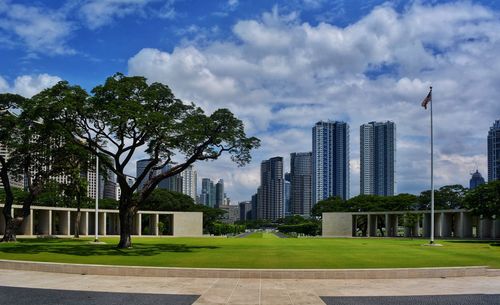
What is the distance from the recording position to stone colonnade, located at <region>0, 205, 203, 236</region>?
209 ft

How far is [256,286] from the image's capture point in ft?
51.3

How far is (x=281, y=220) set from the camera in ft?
586

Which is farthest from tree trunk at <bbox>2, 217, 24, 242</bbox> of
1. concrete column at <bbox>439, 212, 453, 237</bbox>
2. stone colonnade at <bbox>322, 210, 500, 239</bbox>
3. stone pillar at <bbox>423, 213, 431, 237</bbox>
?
stone pillar at <bbox>423, 213, 431, 237</bbox>

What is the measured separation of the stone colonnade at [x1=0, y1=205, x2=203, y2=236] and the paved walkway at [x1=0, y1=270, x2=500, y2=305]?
44.4 metres

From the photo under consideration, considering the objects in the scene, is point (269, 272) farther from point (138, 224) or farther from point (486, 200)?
point (138, 224)

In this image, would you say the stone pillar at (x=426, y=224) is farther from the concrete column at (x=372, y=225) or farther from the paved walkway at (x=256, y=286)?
the paved walkway at (x=256, y=286)

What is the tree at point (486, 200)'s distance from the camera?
176 ft

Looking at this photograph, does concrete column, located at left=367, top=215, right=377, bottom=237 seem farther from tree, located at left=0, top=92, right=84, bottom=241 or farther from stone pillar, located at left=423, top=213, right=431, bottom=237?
tree, located at left=0, top=92, right=84, bottom=241

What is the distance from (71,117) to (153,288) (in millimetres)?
18267

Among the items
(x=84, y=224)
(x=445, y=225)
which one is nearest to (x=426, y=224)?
(x=445, y=225)

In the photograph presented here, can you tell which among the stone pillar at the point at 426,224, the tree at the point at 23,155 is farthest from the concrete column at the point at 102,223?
the stone pillar at the point at 426,224

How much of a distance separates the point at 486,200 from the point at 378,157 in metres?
80.0

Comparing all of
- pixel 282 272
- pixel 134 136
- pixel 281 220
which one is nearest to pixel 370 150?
pixel 281 220

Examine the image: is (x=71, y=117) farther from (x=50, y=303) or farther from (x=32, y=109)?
(x=50, y=303)
